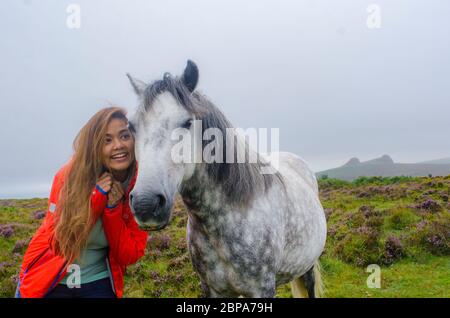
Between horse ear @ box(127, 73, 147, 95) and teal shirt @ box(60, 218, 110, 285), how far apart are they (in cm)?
128

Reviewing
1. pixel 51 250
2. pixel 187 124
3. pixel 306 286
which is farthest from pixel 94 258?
pixel 306 286

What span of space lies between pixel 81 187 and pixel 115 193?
313 millimetres

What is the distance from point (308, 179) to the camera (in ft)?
17.1

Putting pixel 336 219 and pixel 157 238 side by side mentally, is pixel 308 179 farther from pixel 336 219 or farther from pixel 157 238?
pixel 336 219

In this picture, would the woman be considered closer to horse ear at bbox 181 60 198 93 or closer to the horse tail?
horse ear at bbox 181 60 198 93

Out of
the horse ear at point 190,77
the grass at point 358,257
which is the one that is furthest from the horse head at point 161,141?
the grass at point 358,257

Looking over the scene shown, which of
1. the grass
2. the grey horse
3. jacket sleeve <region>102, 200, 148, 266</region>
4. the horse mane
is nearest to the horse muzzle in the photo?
the grey horse

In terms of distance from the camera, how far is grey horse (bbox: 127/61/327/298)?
2162 mm

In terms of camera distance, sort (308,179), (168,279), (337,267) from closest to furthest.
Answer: (308,179)
(168,279)
(337,267)

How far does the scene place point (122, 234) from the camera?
2918 mm

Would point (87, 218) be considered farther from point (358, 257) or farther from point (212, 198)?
point (358, 257)

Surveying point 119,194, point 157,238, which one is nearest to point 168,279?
point 157,238
